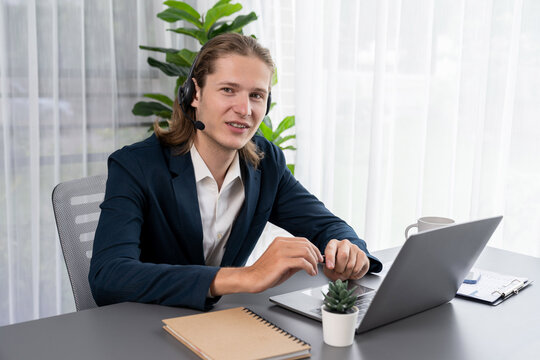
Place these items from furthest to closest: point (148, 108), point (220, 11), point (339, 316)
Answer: point (148, 108)
point (220, 11)
point (339, 316)

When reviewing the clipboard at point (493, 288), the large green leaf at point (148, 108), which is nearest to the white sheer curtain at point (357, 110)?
the large green leaf at point (148, 108)

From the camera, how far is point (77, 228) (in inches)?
57.4

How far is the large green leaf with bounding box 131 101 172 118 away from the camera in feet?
8.56

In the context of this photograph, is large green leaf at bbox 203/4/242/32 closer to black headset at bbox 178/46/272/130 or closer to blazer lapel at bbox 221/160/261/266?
black headset at bbox 178/46/272/130

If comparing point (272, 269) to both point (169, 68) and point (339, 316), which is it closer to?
point (339, 316)

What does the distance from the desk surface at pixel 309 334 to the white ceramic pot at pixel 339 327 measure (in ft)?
0.04

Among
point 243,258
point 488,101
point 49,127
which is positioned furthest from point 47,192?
point 488,101

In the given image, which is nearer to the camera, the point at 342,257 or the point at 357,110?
the point at 342,257

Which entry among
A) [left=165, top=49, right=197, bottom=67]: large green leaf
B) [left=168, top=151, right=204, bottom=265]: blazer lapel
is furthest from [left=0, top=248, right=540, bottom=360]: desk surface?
[left=165, top=49, right=197, bottom=67]: large green leaf

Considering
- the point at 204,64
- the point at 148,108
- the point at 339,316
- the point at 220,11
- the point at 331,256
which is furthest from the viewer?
the point at 148,108

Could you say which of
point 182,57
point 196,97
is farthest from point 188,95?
point 182,57

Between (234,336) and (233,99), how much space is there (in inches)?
29.0

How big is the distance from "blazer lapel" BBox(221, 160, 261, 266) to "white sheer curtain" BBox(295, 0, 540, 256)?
112 centimetres

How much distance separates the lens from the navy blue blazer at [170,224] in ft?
3.65
